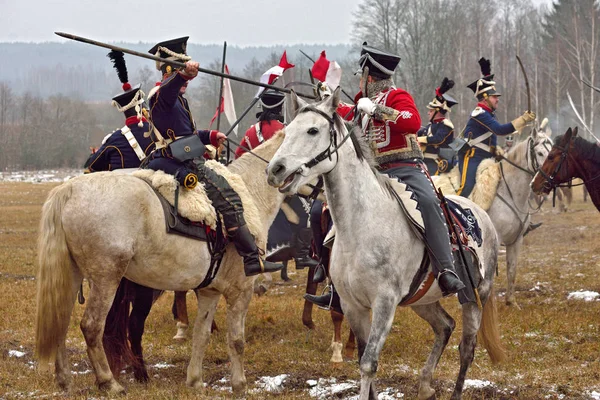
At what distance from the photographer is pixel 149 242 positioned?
20.5ft

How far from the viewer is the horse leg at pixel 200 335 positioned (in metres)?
7.00

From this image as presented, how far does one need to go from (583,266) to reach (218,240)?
9.60 metres

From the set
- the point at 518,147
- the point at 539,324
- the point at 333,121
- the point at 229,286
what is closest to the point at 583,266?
the point at 518,147

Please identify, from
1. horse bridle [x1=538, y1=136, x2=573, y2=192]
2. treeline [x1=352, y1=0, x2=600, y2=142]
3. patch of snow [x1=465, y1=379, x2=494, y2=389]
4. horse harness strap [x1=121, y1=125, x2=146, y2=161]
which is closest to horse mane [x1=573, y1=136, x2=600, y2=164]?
horse bridle [x1=538, y1=136, x2=573, y2=192]

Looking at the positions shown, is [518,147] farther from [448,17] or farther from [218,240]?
[448,17]

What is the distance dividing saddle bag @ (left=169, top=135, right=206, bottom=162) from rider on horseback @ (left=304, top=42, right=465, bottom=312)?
1.33 meters

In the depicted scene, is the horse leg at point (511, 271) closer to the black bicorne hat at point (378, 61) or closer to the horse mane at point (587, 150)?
the horse mane at point (587, 150)

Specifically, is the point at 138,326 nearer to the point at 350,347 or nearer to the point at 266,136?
the point at 350,347

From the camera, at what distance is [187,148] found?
22.0 feet

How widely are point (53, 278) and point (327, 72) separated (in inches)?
125

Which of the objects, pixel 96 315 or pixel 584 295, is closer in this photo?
pixel 96 315

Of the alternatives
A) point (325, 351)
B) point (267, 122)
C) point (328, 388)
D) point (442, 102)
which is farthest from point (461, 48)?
point (328, 388)

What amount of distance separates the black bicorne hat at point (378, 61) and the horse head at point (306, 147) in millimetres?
835

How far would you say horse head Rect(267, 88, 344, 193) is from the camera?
17.0 ft
